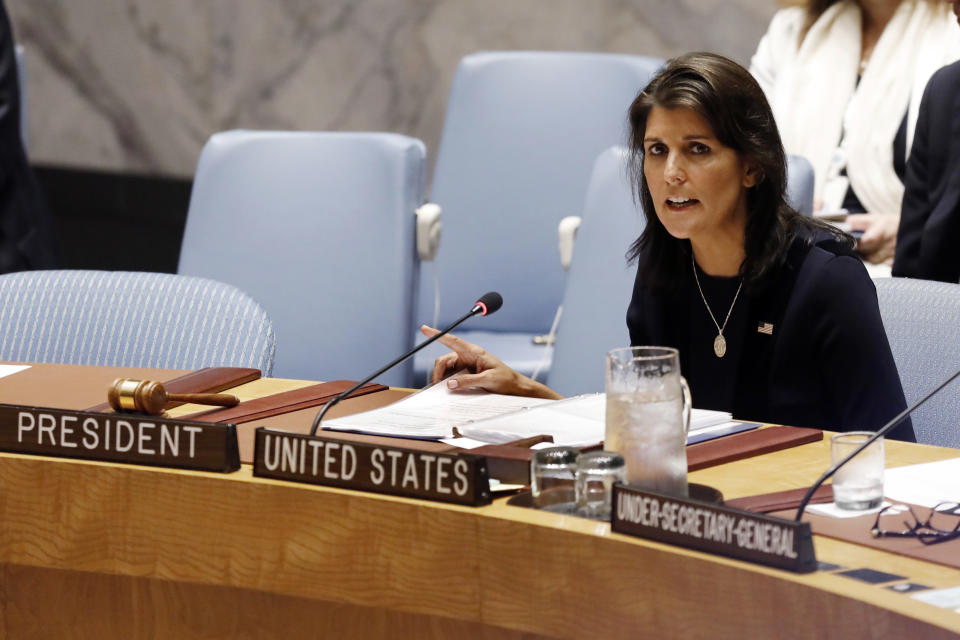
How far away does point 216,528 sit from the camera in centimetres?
116

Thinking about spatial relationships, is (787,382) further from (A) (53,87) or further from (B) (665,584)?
(A) (53,87)

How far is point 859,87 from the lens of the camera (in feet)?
9.04

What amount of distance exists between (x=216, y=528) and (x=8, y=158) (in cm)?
247

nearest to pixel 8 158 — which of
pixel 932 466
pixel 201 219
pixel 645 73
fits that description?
pixel 201 219

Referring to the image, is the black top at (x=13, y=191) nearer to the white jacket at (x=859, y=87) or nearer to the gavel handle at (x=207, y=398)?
the white jacket at (x=859, y=87)

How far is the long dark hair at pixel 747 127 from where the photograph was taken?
1.63m

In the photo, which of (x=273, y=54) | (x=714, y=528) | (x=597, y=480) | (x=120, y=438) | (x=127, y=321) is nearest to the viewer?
(x=714, y=528)

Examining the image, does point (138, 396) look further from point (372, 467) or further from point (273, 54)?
point (273, 54)

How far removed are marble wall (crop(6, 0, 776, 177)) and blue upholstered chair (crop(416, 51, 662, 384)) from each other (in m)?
0.78

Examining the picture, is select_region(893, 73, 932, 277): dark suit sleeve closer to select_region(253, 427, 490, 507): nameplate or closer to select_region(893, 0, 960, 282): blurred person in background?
select_region(893, 0, 960, 282): blurred person in background

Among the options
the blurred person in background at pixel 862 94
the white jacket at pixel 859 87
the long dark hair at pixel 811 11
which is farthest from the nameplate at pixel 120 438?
the long dark hair at pixel 811 11

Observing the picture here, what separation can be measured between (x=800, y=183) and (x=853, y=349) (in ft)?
1.96

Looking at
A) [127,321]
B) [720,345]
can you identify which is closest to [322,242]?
[127,321]

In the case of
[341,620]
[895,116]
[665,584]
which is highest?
[895,116]
